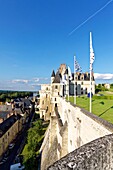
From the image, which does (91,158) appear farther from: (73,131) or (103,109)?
(103,109)

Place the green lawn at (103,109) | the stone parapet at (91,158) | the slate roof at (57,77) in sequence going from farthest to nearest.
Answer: the slate roof at (57,77)
the green lawn at (103,109)
the stone parapet at (91,158)

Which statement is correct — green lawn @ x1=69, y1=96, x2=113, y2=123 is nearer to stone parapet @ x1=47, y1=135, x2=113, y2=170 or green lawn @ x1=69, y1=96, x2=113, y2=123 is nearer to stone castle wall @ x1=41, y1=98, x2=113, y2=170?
stone castle wall @ x1=41, y1=98, x2=113, y2=170

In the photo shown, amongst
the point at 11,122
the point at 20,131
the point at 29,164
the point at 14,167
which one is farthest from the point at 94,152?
the point at 20,131

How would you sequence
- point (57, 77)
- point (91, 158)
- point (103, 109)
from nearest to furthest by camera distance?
point (91, 158) < point (103, 109) < point (57, 77)

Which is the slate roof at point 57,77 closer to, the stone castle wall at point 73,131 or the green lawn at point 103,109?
the stone castle wall at point 73,131

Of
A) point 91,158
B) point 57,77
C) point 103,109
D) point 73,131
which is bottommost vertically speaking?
point 73,131

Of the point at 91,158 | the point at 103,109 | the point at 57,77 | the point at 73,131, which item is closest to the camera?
the point at 91,158

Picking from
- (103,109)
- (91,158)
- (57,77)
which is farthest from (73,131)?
(57,77)

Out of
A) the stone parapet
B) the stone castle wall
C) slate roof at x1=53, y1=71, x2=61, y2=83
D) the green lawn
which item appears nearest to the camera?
the stone parapet

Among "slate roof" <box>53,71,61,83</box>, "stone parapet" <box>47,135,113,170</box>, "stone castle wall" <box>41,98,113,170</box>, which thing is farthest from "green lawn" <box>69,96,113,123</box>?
"slate roof" <box>53,71,61,83</box>

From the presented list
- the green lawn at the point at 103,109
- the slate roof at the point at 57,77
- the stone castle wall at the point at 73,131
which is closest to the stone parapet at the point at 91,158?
the stone castle wall at the point at 73,131

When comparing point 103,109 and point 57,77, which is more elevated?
point 57,77

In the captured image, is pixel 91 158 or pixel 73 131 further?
pixel 73 131

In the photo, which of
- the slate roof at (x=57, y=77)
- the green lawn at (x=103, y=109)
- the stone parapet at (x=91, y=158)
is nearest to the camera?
the stone parapet at (x=91, y=158)
